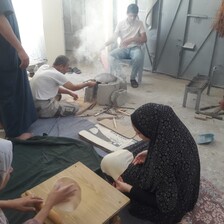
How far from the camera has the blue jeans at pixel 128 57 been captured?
388cm

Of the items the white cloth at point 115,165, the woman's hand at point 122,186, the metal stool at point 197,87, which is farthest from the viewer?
the metal stool at point 197,87

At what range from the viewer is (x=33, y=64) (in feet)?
13.0

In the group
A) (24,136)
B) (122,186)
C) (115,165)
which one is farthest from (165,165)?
(24,136)

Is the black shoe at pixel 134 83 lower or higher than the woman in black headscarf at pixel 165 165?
lower

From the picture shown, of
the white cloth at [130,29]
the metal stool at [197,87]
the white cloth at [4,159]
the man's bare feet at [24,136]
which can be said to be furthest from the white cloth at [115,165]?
the white cloth at [130,29]

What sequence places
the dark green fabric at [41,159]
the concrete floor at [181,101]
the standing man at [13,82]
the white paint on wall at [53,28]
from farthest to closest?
the white paint on wall at [53,28] < the concrete floor at [181,101] < the standing man at [13,82] < the dark green fabric at [41,159]

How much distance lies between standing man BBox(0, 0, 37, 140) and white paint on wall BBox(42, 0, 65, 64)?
224 centimetres

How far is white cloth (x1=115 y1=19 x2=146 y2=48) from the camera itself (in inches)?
155

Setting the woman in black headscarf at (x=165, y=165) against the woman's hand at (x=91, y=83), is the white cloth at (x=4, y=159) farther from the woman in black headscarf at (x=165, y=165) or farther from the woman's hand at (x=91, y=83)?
the woman's hand at (x=91, y=83)

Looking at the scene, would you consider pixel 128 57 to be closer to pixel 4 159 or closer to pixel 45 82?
pixel 45 82

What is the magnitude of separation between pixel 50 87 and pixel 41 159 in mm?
933

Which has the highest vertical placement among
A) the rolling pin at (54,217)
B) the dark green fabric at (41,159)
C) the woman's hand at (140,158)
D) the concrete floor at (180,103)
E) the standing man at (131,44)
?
the standing man at (131,44)

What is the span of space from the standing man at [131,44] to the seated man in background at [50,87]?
1.27 m

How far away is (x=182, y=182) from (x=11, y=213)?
3.49 feet
